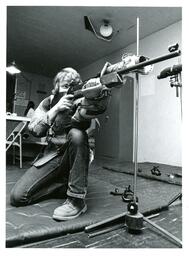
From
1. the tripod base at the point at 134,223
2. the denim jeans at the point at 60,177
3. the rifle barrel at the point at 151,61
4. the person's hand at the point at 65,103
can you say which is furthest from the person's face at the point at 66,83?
the tripod base at the point at 134,223

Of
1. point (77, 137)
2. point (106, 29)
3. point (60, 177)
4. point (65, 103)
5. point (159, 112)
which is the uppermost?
point (106, 29)

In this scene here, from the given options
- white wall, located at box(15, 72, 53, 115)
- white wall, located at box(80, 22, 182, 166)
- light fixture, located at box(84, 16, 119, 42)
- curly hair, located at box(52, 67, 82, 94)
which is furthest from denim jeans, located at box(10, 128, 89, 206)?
white wall, located at box(15, 72, 53, 115)

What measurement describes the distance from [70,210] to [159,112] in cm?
240

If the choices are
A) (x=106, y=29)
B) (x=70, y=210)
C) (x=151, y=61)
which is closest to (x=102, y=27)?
(x=106, y=29)

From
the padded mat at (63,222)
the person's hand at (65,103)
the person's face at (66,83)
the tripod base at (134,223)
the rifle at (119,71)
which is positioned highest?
the person's face at (66,83)

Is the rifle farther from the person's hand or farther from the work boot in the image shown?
the work boot

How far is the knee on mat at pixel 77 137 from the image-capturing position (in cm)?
101

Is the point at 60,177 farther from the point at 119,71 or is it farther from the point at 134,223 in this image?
the point at 119,71

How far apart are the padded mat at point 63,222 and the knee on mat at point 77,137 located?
341mm

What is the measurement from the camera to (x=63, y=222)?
0.87 meters

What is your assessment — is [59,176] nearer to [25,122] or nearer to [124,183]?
[124,183]

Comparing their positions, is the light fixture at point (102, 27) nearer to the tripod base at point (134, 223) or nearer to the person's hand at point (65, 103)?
the person's hand at point (65, 103)
